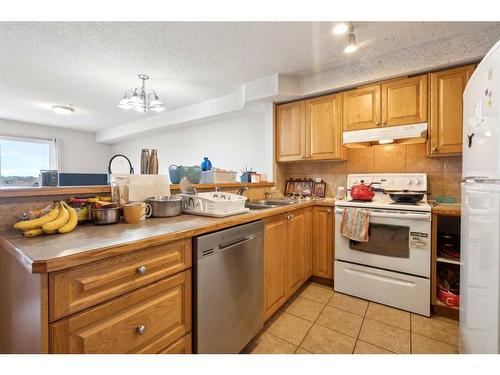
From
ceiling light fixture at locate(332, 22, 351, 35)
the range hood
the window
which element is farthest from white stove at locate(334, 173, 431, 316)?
the window

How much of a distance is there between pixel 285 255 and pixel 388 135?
1425 mm

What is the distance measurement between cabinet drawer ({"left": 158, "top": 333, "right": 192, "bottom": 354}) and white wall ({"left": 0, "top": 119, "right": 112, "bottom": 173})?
6.34 meters

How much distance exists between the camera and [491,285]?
88 centimetres

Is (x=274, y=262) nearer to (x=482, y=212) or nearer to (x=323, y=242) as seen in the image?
(x=323, y=242)

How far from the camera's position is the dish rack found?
130 cm

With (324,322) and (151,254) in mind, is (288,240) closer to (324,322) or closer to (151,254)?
(324,322)

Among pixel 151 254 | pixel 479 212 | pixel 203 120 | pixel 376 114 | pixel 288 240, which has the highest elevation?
pixel 203 120

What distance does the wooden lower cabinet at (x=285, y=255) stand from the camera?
1536mm

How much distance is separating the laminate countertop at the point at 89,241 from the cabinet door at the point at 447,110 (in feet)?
6.27

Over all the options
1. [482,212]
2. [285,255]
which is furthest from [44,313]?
[482,212]

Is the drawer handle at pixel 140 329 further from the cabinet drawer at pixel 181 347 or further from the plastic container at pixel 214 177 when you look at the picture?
the plastic container at pixel 214 177

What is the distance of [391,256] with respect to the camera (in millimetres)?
1834
